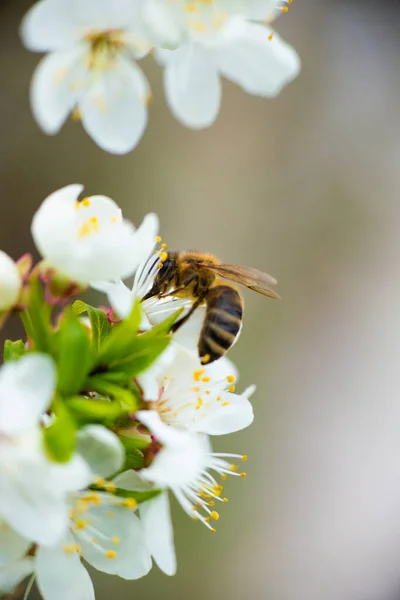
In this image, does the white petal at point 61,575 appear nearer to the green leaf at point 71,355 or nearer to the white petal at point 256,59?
the green leaf at point 71,355

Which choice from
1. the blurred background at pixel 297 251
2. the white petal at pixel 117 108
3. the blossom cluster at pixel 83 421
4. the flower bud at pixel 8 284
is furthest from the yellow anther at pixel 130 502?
the blurred background at pixel 297 251

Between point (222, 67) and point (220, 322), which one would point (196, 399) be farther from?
point (222, 67)

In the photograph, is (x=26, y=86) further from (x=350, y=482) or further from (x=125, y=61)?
(x=125, y=61)

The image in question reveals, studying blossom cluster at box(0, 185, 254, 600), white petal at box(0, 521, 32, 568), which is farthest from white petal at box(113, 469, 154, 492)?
white petal at box(0, 521, 32, 568)

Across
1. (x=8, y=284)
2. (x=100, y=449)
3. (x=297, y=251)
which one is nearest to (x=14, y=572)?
(x=100, y=449)

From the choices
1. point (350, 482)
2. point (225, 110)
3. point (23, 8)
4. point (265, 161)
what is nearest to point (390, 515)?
point (350, 482)

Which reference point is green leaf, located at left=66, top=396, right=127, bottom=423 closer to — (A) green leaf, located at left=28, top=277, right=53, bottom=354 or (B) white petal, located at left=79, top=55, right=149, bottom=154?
(A) green leaf, located at left=28, top=277, right=53, bottom=354
